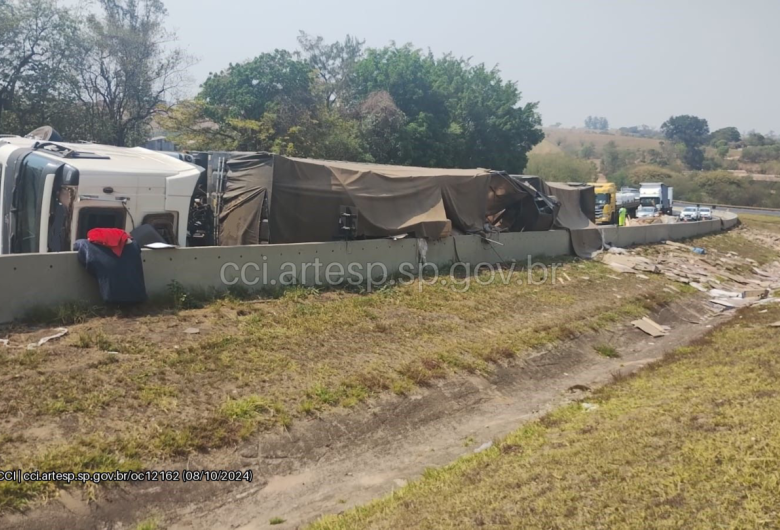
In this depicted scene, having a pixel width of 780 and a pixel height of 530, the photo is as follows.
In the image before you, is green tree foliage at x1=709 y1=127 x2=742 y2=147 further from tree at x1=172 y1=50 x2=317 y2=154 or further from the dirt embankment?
the dirt embankment

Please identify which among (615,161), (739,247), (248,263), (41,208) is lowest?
(739,247)

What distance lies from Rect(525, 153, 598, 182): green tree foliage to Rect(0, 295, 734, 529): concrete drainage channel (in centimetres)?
6651

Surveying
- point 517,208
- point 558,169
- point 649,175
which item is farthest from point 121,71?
point 649,175

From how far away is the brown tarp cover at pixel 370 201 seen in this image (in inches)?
529

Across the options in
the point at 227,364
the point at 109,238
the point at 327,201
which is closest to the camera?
the point at 227,364

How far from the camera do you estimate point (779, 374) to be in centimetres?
807

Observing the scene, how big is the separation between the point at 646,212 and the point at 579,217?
28.4 meters

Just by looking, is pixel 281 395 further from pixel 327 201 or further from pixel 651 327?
pixel 651 327

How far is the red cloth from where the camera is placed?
924 cm

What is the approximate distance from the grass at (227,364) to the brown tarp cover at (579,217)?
777 centimetres

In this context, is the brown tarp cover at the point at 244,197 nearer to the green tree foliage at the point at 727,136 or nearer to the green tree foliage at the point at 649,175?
the green tree foliage at the point at 649,175

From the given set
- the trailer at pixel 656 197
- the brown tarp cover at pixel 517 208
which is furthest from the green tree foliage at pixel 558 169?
the brown tarp cover at pixel 517 208

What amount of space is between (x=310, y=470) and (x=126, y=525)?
1959 millimetres

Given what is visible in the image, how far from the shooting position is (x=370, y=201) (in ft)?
48.7
